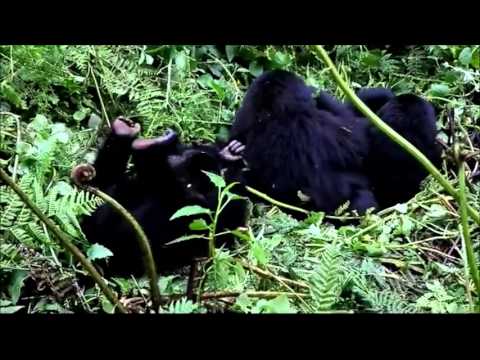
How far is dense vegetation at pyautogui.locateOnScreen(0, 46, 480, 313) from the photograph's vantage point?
5.14ft

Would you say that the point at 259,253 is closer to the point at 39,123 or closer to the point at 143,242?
the point at 143,242

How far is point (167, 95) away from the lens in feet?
6.59

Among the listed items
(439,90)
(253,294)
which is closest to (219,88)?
(439,90)

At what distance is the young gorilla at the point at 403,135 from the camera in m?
2.07

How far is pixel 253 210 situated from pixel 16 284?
2.04 ft

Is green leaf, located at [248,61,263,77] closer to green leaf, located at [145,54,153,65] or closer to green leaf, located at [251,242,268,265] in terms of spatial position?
green leaf, located at [145,54,153,65]

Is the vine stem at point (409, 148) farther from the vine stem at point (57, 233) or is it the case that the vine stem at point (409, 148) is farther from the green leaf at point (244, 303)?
the vine stem at point (57, 233)

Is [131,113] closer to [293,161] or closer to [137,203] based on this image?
[137,203]

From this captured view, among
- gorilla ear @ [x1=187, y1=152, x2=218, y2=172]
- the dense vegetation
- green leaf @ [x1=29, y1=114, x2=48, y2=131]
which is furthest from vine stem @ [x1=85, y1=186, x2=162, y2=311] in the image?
green leaf @ [x1=29, y1=114, x2=48, y2=131]

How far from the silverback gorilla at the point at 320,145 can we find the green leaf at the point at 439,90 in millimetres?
55
